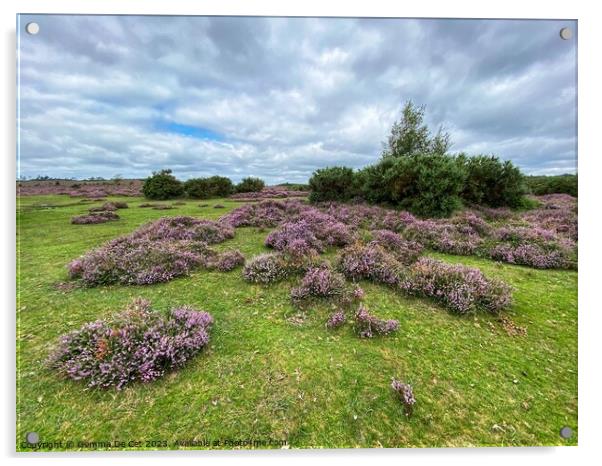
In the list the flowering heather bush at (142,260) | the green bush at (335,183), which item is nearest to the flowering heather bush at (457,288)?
the flowering heather bush at (142,260)

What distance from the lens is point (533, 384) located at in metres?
2.64

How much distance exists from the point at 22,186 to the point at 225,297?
3.45 m

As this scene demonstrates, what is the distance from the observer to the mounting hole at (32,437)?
2.41m

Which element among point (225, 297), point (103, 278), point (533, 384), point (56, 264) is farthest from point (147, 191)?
point (533, 384)

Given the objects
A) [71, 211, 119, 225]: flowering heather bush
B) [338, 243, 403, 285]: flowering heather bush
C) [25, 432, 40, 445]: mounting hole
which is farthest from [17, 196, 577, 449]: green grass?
[71, 211, 119, 225]: flowering heather bush

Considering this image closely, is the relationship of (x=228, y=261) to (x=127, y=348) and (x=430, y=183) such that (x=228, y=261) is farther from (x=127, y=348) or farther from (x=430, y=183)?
(x=430, y=183)

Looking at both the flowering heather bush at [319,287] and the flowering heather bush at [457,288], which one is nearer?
the flowering heather bush at [457,288]

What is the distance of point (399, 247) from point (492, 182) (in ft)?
31.9

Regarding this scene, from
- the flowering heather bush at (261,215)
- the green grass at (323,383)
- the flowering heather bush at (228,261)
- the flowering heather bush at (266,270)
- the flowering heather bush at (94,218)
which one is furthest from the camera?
the flowering heather bush at (261,215)

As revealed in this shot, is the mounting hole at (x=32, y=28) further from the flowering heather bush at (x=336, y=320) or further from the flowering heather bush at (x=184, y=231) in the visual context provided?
the flowering heather bush at (x=336, y=320)

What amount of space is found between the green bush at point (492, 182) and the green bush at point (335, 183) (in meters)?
5.47

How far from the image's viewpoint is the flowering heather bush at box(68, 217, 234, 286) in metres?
4.67

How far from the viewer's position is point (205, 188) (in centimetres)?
1438

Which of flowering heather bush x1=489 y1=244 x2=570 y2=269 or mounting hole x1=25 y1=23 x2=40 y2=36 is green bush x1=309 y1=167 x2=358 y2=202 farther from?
mounting hole x1=25 y1=23 x2=40 y2=36
